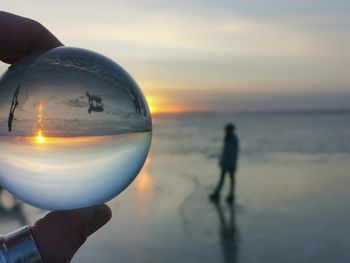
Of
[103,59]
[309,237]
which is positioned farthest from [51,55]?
[309,237]

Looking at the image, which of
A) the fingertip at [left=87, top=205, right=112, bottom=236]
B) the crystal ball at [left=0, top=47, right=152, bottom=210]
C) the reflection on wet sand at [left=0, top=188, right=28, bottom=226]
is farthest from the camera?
the reflection on wet sand at [left=0, top=188, right=28, bottom=226]

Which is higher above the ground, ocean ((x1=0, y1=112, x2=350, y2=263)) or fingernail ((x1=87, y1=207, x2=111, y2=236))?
fingernail ((x1=87, y1=207, x2=111, y2=236))

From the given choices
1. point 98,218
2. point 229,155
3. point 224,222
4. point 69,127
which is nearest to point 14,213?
point 224,222

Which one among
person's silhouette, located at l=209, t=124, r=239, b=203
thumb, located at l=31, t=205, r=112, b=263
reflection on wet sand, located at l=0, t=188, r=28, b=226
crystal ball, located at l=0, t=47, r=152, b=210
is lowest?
reflection on wet sand, located at l=0, t=188, r=28, b=226

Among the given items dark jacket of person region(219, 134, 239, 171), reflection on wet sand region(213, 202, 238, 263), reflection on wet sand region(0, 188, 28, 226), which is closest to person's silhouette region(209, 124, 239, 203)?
dark jacket of person region(219, 134, 239, 171)

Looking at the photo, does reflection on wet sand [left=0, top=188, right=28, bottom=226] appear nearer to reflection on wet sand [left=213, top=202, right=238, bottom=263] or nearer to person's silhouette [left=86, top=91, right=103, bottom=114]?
reflection on wet sand [left=213, top=202, right=238, bottom=263]

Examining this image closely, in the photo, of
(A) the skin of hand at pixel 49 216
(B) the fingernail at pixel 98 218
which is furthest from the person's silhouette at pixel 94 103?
(B) the fingernail at pixel 98 218

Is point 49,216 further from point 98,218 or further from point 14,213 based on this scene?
point 14,213

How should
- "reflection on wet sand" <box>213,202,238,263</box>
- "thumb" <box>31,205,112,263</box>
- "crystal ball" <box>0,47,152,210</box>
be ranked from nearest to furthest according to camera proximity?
"crystal ball" <box>0,47,152,210</box>, "thumb" <box>31,205,112,263</box>, "reflection on wet sand" <box>213,202,238,263</box>
